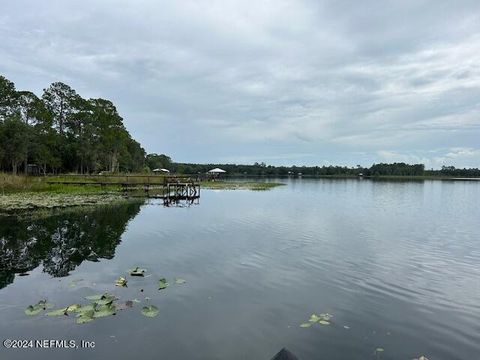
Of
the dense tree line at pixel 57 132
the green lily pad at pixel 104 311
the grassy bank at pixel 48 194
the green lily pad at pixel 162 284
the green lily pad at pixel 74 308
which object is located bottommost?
the green lily pad at pixel 162 284

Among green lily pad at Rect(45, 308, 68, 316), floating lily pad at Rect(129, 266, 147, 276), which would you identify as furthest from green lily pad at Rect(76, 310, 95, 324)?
floating lily pad at Rect(129, 266, 147, 276)

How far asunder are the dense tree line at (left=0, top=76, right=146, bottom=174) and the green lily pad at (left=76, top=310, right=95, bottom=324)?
4857 centimetres

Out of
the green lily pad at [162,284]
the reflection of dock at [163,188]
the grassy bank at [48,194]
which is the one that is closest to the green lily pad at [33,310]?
the green lily pad at [162,284]

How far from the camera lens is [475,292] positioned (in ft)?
36.4

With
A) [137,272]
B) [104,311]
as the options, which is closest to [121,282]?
[137,272]

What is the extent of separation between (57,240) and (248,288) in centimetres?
1030

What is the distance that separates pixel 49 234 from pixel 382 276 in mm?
15016

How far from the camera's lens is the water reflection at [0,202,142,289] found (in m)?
12.8

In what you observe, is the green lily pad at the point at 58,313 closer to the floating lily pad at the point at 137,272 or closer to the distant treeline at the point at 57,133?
the floating lily pad at the point at 137,272

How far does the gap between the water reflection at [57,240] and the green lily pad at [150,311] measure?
4.36 metres

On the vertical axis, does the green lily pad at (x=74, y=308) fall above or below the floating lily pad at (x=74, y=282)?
above

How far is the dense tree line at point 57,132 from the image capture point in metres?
50.4

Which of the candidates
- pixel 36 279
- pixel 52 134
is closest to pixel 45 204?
pixel 36 279

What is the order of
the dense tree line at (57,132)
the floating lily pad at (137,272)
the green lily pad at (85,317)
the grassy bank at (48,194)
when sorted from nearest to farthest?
the green lily pad at (85,317) → the floating lily pad at (137,272) → the grassy bank at (48,194) → the dense tree line at (57,132)
